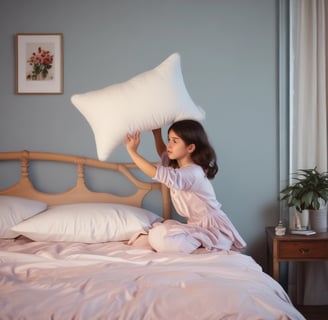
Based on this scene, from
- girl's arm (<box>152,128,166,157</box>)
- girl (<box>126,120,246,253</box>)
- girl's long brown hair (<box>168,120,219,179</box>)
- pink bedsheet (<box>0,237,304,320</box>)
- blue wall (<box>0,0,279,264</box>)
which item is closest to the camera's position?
pink bedsheet (<box>0,237,304,320</box>)

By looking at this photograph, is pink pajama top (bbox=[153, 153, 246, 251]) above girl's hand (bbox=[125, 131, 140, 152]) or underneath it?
underneath

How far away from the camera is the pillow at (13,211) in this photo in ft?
8.26

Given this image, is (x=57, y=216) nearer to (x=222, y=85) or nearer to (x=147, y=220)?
(x=147, y=220)

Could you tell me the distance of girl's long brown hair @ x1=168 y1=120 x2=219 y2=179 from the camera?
2418 millimetres

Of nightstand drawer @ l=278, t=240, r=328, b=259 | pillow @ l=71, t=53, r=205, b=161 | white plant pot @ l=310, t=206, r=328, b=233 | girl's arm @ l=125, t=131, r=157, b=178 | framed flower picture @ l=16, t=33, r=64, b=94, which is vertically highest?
framed flower picture @ l=16, t=33, r=64, b=94

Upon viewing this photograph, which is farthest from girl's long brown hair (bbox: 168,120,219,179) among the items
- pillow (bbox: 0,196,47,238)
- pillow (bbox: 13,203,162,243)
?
pillow (bbox: 0,196,47,238)

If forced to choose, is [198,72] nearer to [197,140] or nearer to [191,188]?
[197,140]

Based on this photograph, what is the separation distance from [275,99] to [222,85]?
34 cm

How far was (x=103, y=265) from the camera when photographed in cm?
189

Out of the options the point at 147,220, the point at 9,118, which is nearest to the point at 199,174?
the point at 147,220

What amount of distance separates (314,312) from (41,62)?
2.20 metres

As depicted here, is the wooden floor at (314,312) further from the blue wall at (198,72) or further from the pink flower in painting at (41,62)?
the pink flower in painting at (41,62)

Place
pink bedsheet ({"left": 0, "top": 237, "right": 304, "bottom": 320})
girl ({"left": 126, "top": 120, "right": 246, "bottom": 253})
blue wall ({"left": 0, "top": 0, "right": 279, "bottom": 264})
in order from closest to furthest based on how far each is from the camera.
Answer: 1. pink bedsheet ({"left": 0, "top": 237, "right": 304, "bottom": 320})
2. girl ({"left": 126, "top": 120, "right": 246, "bottom": 253})
3. blue wall ({"left": 0, "top": 0, "right": 279, "bottom": 264})

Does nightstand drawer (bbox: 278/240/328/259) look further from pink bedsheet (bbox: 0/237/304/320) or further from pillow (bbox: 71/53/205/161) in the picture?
pillow (bbox: 71/53/205/161)
